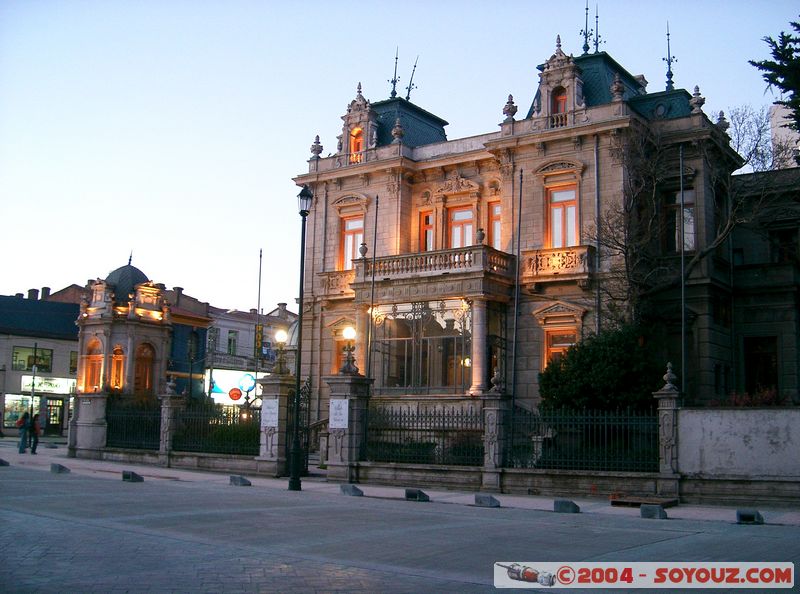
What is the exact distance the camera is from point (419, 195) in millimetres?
37594

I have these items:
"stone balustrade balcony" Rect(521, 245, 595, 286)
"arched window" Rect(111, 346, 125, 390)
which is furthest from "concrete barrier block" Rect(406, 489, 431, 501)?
"arched window" Rect(111, 346, 125, 390)

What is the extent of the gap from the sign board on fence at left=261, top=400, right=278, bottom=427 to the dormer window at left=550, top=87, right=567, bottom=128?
1583cm

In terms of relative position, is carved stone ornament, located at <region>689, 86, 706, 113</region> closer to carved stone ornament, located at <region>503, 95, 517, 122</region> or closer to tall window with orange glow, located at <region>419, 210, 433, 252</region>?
carved stone ornament, located at <region>503, 95, 517, 122</region>

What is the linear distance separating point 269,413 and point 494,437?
710 centimetres

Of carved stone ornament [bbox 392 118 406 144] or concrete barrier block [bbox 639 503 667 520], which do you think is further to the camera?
carved stone ornament [bbox 392 118 406 144]

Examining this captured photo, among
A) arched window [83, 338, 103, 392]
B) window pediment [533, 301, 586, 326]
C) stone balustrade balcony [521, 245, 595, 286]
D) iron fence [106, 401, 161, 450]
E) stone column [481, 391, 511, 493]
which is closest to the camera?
stone column [481, 391, 511, 493]

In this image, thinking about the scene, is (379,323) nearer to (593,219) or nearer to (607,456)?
(593,219)

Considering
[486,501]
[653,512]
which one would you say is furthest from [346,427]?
[653,512]

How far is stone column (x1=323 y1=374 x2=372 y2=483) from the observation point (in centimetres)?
2428

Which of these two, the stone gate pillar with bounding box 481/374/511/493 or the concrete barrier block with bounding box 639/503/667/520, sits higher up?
the stone gate pillar with bounding box 481/374/511/493

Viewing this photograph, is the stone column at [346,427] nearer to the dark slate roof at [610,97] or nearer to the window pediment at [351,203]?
the window pediment at [351,203]

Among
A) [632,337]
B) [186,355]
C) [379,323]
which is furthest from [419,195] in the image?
[186,355]

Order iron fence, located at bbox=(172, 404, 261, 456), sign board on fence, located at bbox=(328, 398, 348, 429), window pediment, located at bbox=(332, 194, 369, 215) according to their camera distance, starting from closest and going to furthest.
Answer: sign board on fence, located at bbox=(328, 398, 348, 429), iron fence, located at bbox=(172, 404, 261, 456), window pediment, located at bbox=(332, 194, 369, 215)

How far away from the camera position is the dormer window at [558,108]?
111 feet
